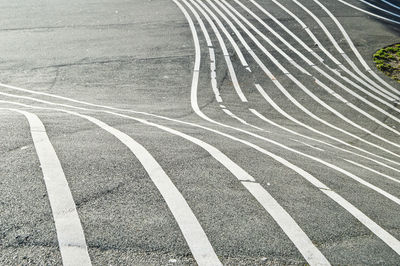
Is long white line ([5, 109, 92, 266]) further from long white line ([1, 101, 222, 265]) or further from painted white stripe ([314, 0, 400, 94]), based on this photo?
painted white stripe ([314, 0, 400, 94])

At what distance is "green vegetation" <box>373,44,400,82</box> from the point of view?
59.1 feet

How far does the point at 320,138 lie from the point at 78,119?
6.02 m

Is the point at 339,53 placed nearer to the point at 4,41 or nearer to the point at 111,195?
the point at 4,41

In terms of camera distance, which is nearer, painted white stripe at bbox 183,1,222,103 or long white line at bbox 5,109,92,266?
long white line at bbox 5,109,92,266

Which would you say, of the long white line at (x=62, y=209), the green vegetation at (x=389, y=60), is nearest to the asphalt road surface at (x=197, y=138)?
the long white line at (x=62, y=209)

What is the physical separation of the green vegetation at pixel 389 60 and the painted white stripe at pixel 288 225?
43.9 feet

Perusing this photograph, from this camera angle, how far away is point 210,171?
22.6ft

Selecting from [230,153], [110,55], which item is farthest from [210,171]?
[110,55]

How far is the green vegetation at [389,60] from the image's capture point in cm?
1802

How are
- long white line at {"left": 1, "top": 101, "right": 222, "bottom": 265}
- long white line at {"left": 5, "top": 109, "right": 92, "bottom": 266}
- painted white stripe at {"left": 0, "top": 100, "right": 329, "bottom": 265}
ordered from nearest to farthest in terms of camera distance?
long white line at {"left": 5, "top": 109, "right": 92, "bottom": 266} → long white line at {"left": 1, "top": 101, "right": 222, "bottom": 265} → painted white stripe at {"left": 0, "top": 100, "right": 329, "bottom": 265}

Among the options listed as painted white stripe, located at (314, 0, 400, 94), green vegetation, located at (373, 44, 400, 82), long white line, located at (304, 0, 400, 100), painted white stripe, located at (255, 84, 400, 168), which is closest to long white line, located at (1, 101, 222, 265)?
painted white stripe, located at (255, 84, 400, 168)

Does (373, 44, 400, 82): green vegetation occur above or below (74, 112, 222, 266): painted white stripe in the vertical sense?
below

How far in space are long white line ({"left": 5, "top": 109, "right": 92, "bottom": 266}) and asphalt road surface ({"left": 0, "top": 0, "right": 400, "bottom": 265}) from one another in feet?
0.07

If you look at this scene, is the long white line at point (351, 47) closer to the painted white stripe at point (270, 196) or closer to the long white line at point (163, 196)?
the painted white stripe at point (270, 196)
